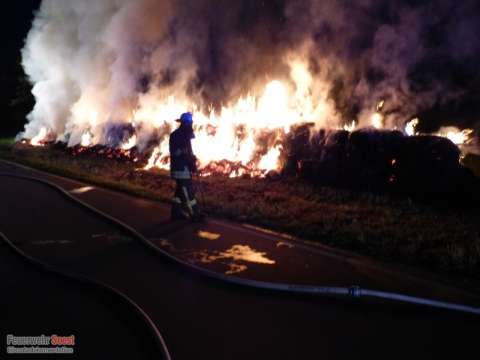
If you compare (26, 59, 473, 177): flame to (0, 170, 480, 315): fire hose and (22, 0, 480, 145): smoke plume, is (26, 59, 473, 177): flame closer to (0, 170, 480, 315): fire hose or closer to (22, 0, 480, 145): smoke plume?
(22, 0, 480, 145): smoke plume

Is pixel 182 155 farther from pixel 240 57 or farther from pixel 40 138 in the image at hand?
pixel 40 138

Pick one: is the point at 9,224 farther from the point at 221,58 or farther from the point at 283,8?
the point at 221,58

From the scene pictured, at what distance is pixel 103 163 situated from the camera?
1700cm

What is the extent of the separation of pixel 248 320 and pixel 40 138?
26.9 metres

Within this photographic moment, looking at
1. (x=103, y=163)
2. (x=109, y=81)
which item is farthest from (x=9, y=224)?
(x=109, y=81)

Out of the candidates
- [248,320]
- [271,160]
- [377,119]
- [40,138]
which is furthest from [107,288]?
[40,138]

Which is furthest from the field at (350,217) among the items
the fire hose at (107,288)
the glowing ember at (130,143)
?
the glowing ember at (130,143)

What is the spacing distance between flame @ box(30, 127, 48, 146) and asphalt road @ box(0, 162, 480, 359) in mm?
22687

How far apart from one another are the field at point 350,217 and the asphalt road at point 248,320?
169 cm

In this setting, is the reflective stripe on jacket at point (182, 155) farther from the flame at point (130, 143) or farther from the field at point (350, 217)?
the flame at point (130, 143)

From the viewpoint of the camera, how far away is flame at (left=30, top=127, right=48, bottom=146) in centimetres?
2655

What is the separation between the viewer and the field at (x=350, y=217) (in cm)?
617

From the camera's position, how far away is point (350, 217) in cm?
821

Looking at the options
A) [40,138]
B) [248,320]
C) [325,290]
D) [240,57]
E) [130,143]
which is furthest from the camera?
[40,138]
